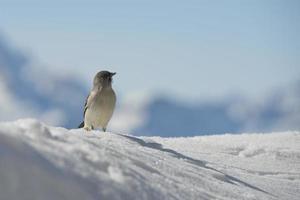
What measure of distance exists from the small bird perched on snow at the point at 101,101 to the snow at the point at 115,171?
824 millimetres

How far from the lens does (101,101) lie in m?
7.69

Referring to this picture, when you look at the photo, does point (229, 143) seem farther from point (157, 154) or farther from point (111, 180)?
point (111, 180)

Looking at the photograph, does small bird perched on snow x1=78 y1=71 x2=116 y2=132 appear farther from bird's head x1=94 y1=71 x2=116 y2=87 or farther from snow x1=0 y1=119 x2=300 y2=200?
snow x1=0 y1=119 x2=300 y2=200

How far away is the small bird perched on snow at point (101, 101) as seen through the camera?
7684 millimetres

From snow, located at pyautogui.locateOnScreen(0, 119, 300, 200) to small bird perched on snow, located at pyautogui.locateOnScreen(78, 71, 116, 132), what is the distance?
2.70 feet

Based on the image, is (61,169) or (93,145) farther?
(93,145)

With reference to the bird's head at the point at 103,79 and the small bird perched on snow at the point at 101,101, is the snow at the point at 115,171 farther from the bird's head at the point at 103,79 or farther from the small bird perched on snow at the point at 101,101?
the bird's head at the point at 103,79

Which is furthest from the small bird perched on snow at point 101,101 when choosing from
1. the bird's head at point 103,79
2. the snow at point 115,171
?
the snow at point 115,171

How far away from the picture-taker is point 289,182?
6.62 metres

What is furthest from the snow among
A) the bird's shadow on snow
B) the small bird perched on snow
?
the small bird perched on snow

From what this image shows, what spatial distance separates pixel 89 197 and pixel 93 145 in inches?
30.4

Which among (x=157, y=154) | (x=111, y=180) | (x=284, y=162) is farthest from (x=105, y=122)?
(x=111, y=180)

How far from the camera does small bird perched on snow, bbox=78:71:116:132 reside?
25.2 feet

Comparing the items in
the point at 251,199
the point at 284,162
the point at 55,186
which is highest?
the point at 284,162
